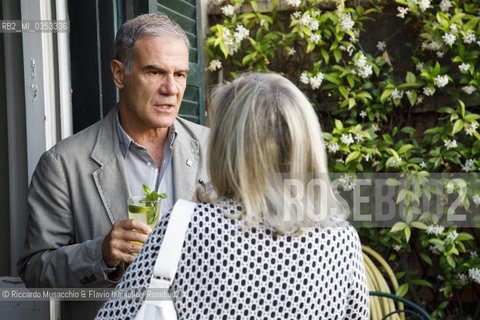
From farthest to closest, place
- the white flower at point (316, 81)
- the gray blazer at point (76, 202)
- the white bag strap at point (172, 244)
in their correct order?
the white flower at point (316, 81)
the gray blazer at point (76, 202)
the white bag strap at point (172, 244)

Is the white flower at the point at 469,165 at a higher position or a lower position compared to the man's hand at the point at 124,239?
lower

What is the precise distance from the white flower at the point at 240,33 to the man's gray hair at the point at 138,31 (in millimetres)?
1487

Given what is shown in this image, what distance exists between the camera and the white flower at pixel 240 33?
3.64 meters

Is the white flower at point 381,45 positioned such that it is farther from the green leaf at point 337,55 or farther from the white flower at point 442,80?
the white flower at point 442,80

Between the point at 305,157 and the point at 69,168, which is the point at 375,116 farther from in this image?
the point at 305,157

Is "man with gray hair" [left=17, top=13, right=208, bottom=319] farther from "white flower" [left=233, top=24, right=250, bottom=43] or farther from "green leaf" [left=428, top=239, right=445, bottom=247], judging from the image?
"green leaf" [left=428, top=239, right=445, bottom=247]

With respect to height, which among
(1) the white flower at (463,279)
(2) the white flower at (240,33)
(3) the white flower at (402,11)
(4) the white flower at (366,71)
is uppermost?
(3) the white flower at (402,11)

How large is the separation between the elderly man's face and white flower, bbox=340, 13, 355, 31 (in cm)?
162

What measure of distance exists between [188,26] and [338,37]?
91cm

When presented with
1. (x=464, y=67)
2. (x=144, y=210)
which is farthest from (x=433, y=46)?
(x=144, y=210)

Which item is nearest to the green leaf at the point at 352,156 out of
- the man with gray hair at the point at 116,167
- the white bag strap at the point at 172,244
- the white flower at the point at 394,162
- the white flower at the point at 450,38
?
the white flower at the point at 394,162

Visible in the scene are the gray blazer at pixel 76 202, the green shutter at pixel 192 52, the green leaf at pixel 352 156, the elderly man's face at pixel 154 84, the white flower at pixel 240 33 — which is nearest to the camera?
the gray blazer at pixel 76 202

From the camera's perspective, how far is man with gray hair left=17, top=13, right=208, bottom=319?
1.88 m

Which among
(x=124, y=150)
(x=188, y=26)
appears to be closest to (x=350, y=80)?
(x=188, y=26)
